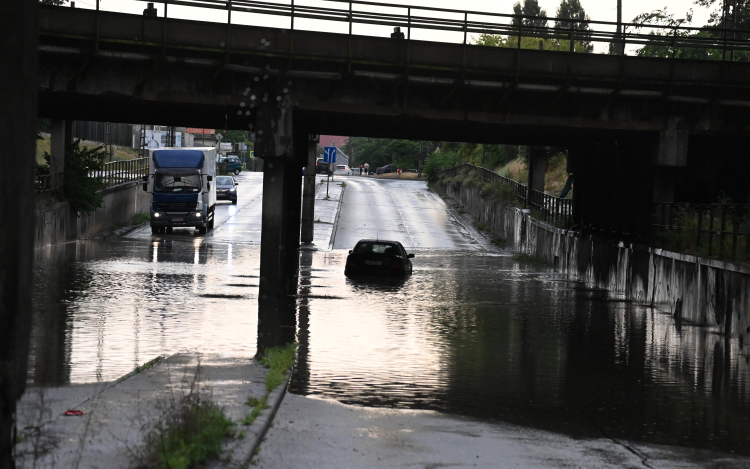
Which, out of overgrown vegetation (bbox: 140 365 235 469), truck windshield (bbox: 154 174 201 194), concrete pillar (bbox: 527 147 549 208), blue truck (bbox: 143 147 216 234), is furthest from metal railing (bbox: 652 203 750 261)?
blue truck (bbox: 143 147 216 234)

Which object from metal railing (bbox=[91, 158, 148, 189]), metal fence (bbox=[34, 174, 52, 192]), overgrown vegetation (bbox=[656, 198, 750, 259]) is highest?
metal railing (bbox=[91, 158, 148, 189])

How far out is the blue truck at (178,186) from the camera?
150ft

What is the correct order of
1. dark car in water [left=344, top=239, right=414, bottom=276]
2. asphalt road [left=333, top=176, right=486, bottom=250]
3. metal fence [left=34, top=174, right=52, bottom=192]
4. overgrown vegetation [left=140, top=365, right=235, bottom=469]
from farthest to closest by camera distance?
asphalt road [left=333, top=176, right=486, bottom=250] < metal fence [left=34, top=174, right=52, bottom=192] < dark car in water [left=344, top=239, right=414, bottom=276] < overgrown vegetation [left=140, top=365, right=235, bottom=469]

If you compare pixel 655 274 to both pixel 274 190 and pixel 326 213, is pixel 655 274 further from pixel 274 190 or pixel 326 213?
pixel 326 213

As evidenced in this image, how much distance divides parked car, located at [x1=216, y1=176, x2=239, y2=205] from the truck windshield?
19.1 m

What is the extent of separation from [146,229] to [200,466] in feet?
149

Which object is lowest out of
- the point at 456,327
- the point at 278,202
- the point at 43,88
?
the point at 456,327

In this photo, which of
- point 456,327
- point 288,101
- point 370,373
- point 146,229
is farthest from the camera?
point 146,229

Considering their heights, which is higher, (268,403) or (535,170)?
(535,170)

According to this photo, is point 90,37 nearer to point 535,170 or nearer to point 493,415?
point 493,415

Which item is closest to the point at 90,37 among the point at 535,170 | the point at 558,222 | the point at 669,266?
the point at 669,266

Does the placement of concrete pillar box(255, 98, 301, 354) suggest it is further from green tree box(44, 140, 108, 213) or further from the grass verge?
Answer: green tree box(44, 140, 108, 213)

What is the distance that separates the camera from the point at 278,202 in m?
26.1

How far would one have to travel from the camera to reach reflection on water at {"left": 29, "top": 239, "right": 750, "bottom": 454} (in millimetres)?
11164
